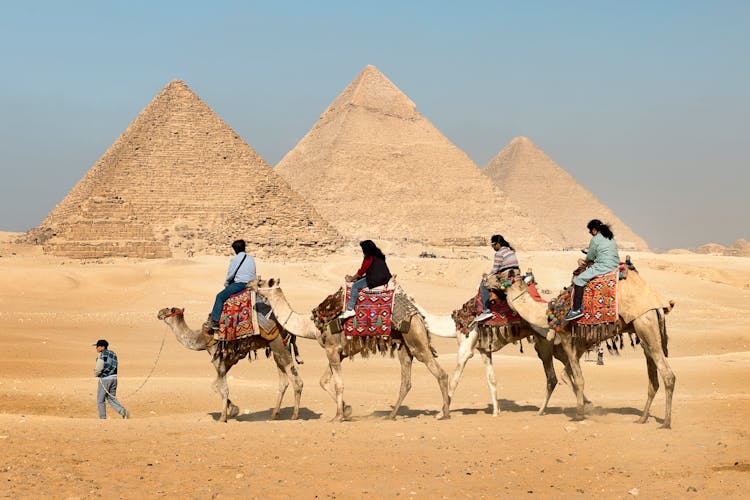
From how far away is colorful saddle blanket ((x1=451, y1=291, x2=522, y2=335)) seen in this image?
8516mm

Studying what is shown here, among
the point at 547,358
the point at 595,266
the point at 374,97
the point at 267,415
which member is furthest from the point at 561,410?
the point at 374,97

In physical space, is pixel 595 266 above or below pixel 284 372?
above

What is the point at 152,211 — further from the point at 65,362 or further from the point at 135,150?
the point at 65,362

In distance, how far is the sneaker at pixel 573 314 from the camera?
7922 mm

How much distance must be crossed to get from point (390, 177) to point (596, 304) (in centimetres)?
10385

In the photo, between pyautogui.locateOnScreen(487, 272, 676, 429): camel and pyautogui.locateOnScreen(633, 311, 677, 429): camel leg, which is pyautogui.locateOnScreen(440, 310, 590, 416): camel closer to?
pyautogui.locateOnScreen(487, 272, 676, 429): camel

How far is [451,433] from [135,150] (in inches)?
2990

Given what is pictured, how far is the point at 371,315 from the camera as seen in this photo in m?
8.28

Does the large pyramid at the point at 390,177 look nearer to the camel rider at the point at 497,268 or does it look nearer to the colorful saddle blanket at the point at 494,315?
the colorful saddle blanket at the point at 494,315

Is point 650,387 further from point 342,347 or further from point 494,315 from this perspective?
point 342,347

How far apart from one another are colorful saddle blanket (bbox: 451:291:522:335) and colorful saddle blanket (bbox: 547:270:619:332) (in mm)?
507

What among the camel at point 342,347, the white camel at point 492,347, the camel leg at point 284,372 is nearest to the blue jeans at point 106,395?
the camel leg at point 284,372

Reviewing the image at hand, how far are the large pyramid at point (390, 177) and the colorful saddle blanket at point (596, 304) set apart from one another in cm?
9031

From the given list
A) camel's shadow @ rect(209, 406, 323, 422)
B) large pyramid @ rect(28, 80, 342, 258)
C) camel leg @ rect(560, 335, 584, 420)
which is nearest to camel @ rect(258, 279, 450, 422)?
camel's shadow @ rect(209, 406, 323, 422)
